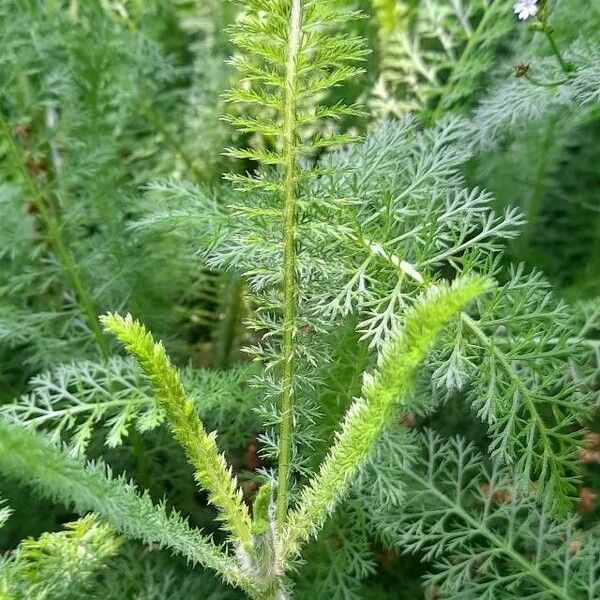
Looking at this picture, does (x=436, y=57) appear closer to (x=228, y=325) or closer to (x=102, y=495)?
(x=228, y=325)

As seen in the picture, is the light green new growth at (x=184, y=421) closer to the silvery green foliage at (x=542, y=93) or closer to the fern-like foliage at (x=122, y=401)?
the fern-like foliage at (x=122, y=401)

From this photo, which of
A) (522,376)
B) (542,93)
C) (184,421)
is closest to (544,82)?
(542,93)

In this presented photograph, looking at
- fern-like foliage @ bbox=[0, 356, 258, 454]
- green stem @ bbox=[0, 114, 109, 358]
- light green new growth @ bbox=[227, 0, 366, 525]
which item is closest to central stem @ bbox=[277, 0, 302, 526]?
light green new growth @ bbox=[227, 0, 366, 525]

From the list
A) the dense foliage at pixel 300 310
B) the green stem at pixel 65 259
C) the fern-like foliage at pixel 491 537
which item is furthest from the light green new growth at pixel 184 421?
the green stem at pixel 65 259

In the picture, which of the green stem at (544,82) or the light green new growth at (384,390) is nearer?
the light green new growth at (384,390)

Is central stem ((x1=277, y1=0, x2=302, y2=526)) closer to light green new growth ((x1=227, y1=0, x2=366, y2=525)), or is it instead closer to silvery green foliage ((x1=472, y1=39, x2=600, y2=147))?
light green new growth ((x1=227, y1=0, x2=366, y2=525))

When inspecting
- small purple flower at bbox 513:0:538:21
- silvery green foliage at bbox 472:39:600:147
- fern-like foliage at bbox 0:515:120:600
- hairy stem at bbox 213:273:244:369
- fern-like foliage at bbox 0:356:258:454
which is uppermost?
small purple flower at bbox 513:0:538:21

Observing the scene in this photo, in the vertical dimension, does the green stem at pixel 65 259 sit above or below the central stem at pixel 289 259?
below

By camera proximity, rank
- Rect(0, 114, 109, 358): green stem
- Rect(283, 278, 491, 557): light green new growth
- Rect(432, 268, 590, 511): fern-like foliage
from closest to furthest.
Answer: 1. Rect(283, 278, 491, 557): light green new growth
2. Rect(432, 268, 590, 511): fern-like foliage
3. Rect(0, 114, 109, 358): green stem

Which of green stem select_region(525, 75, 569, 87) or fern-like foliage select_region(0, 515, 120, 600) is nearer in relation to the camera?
fern-like foliage select_region(0, 515, 120, 600)
